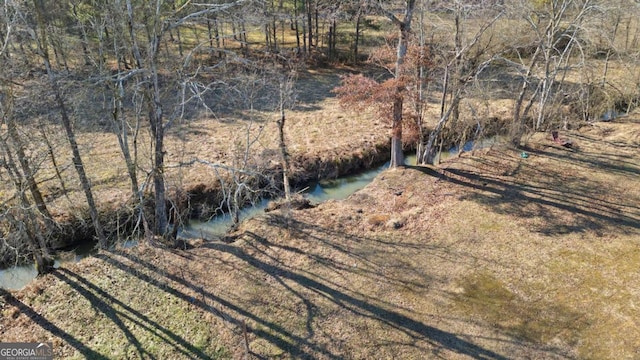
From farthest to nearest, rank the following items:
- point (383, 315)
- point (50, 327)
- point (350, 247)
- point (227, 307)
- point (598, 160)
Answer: point (598, 160), point (350, 247), point (227, 307), point (383, 315), point (50, 327)

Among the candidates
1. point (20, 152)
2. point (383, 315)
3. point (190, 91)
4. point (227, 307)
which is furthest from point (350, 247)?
point (190, 91)

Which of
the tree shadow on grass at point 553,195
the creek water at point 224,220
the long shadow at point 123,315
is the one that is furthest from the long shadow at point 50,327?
the tree shadow on grass at point 553,195

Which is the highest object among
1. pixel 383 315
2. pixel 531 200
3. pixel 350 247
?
pixel 531 200

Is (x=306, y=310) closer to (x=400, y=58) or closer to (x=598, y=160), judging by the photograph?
(x=400, y=58)

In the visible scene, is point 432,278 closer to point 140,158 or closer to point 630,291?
point 630,291

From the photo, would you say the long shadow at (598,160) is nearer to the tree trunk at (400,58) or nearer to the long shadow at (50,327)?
the tree trunk at (400,58)

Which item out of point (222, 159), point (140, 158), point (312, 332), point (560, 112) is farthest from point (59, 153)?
point (560, 112)
